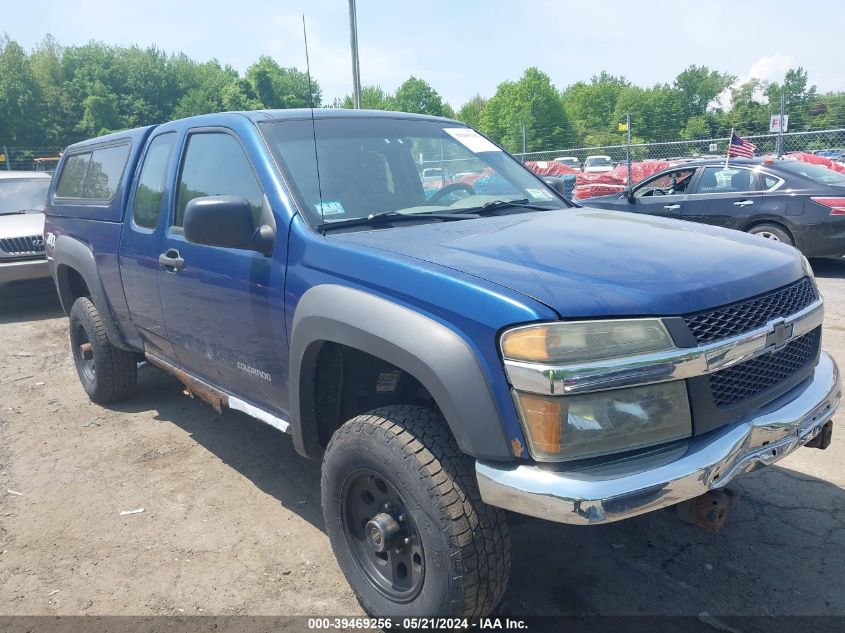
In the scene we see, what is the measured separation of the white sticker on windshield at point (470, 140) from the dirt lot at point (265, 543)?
2.03 m

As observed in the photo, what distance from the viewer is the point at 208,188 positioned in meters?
3.40

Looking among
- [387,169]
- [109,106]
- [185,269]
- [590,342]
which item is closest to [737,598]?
[590,342]

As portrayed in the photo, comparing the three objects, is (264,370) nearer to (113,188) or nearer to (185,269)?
(185,269)

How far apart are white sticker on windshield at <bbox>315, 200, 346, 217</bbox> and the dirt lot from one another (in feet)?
4.74

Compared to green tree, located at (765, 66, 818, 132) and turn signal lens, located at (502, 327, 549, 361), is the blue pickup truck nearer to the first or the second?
turn signal lens, located at (502, 327, 549, 361)

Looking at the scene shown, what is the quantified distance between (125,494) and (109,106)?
69596 mm

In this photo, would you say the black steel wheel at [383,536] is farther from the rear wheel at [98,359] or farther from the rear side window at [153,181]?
the rear wheel at [98,359]

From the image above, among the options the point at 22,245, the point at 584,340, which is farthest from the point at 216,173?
the point at 22,245

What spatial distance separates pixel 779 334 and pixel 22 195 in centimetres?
966

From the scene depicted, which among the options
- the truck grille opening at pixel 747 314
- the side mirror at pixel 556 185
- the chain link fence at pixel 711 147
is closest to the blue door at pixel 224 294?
the truck grille opening at pixel 747 314

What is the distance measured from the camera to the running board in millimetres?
2994

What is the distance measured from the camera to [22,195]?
9.05 metres

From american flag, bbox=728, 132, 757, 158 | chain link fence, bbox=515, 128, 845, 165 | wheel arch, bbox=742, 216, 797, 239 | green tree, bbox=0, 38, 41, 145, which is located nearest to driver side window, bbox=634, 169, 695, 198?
wheel arch, bbox=742, 216, 797, 239

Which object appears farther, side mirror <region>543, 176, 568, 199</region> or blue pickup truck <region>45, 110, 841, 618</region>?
side mirror <region>543, 176, 568, 199</region>
